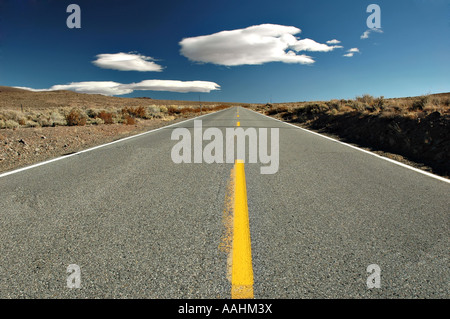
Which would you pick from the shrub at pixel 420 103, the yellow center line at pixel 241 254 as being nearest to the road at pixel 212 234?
the yellow center line at pixel 241 254

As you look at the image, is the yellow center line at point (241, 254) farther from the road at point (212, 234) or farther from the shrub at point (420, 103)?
the shrub at point (420, 103)

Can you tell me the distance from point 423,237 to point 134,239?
2.82 m

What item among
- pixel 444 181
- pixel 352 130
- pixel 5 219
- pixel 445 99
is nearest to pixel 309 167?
pixel 444 181

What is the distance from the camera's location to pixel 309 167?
5.41 metres

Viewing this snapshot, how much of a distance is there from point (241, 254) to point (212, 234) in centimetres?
45

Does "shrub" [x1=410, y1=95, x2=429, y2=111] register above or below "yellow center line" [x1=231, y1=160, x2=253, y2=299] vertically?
above

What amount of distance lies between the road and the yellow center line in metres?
0.05

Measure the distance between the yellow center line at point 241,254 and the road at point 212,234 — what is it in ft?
0.18

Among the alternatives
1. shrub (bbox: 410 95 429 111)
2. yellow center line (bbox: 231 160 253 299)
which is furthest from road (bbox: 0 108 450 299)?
shrub (bbox: 410 95 429 111)

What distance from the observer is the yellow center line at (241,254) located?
5.97 feet

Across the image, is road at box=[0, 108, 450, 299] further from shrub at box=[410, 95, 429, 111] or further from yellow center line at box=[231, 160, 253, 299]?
shrub at box=[410, 95, 429, 111]

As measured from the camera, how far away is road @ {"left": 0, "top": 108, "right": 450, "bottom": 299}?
1.88 m

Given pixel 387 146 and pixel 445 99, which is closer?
pixel 387 146
